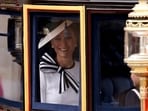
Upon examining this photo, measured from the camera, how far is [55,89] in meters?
2.18

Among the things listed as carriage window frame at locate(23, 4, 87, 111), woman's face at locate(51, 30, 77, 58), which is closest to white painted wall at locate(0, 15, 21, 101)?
carriage window frame at locate(23, 4, 87, 111)

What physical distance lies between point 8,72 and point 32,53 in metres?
0.25

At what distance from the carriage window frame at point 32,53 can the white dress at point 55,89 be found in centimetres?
3

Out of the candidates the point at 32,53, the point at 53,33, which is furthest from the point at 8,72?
the point at 53,33

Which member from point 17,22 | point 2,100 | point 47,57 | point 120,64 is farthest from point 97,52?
point 2,100

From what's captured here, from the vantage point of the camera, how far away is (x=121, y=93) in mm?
2092

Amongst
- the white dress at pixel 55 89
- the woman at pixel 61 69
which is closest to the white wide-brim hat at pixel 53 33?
the woman at pixel 61 69

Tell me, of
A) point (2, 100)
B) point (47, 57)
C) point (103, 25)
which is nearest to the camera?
point (103, 25)

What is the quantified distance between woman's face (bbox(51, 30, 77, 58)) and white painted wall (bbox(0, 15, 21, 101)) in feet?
0.75

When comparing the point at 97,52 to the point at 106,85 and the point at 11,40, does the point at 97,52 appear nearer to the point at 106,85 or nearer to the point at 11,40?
the point at 106,85

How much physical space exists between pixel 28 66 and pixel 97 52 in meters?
0.33

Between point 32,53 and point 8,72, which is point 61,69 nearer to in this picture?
point 32,53

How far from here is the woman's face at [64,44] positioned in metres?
2.13

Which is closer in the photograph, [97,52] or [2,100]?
[97,52]
